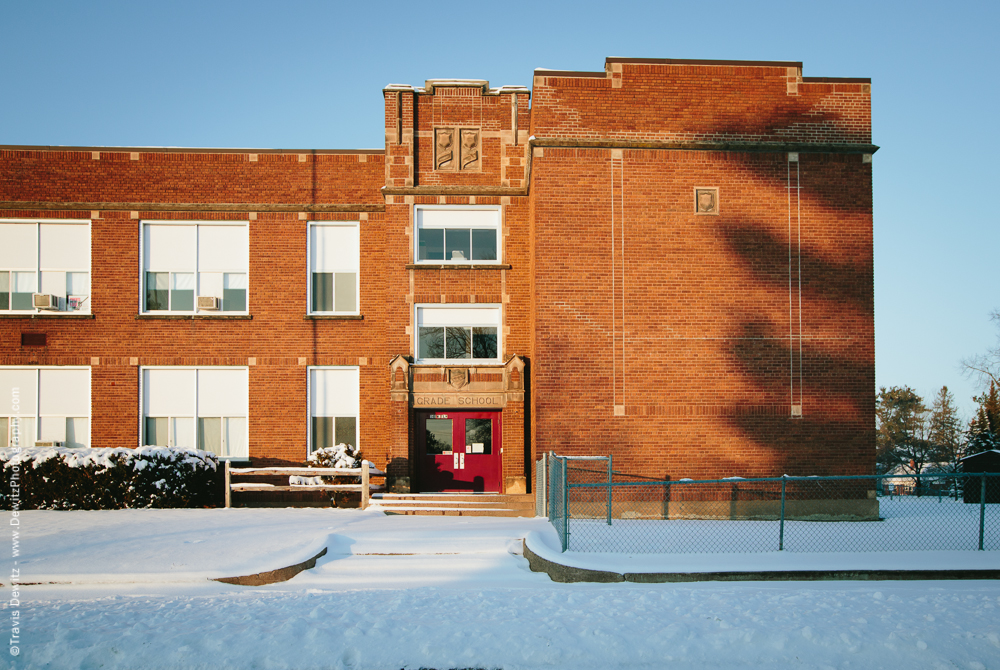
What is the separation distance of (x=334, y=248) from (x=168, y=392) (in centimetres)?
596

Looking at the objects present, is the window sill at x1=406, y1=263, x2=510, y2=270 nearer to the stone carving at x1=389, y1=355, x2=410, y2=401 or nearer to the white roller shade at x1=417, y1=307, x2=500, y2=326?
the white roller shade at x1=417, y1=307, x2=500, y2=326

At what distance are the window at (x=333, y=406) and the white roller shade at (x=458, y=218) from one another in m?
4.53

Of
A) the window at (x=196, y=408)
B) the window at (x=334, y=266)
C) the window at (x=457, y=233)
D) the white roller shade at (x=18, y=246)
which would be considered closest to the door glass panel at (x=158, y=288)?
the window at (x=196, y=408)

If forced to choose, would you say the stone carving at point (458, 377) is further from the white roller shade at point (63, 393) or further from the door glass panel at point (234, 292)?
the white roller shade at point (63, 393)

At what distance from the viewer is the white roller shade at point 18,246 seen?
Answer: 61.1 feet

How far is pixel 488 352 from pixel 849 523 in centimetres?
917

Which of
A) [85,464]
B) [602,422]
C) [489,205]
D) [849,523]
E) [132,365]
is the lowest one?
[849,523]

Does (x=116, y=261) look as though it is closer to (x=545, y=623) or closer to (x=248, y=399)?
(x=248, y=399)

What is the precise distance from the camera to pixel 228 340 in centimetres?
1870

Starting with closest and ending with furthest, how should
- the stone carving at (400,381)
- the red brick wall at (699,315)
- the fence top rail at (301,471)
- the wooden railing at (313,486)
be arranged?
the red brick wall at (699,315)
the wooden railing at (313,486)
the fence top rail at (301,471)
the stone carving at (400,381)

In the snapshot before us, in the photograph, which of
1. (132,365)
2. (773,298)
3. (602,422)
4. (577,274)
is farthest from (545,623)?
(132,365)

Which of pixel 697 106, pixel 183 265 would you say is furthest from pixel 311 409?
pixel 697 106

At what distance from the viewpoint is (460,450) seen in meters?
18.0

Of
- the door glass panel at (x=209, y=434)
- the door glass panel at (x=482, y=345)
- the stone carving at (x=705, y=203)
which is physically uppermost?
the stone carving at (x=705, y=203)
